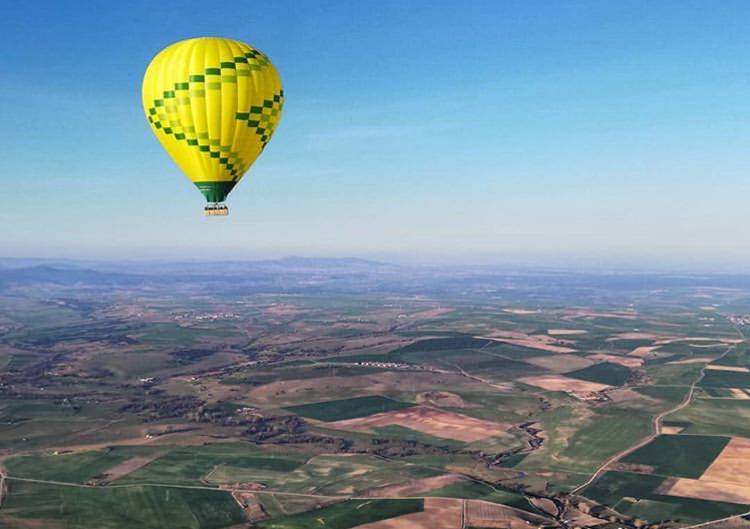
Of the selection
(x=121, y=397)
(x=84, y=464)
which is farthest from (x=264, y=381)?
(x=84, y=464)

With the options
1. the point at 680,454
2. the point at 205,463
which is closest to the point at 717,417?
the point at 680,454

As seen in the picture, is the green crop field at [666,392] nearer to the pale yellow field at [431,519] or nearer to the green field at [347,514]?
the pale yellow field at [431,519]

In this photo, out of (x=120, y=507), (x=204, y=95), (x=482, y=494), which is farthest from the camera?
(x=482, y=494)

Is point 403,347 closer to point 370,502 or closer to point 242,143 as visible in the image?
point 370,502

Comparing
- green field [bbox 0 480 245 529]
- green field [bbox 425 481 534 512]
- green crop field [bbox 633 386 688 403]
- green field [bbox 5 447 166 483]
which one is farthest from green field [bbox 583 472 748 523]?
green field [bbox 5 447 166 483]

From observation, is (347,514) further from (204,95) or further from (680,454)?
(680,454)

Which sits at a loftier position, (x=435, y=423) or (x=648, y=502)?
(x=648, y=502)

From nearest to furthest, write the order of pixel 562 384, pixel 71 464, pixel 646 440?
pixel 71 464
pixel 646 440
pixel 562 384
